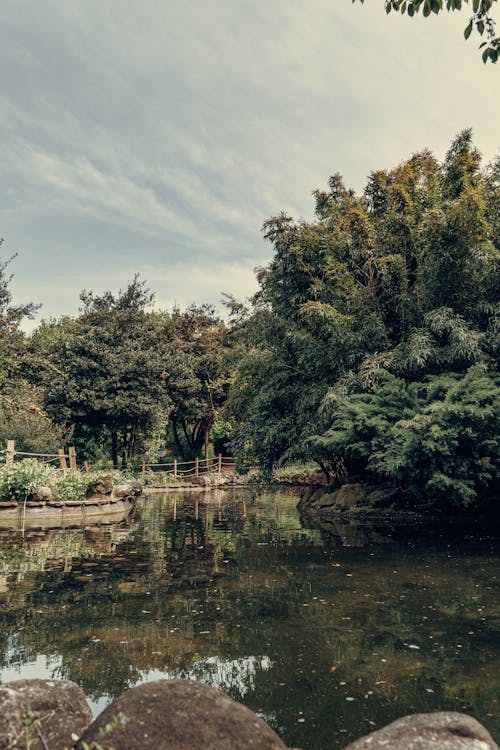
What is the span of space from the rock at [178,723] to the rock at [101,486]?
14652 mm

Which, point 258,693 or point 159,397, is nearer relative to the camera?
point 258,693

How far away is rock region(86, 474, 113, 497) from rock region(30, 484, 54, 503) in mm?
1930

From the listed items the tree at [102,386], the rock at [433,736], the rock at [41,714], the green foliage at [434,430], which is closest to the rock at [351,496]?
the green foliage at [434,430]

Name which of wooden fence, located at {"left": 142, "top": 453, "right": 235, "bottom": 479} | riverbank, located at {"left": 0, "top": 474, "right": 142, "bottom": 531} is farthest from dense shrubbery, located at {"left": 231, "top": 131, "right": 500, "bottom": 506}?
wooden fence, located at {"left": 142, "top": 453, "right": 235, "bottom": 479}

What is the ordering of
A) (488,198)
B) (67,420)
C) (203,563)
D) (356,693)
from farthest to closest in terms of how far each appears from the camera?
(67,420) < (488,198) < (203,563) < (356,693)

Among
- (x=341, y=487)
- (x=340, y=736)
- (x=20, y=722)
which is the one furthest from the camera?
(x=341, y=487)

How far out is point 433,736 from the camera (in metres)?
2.79

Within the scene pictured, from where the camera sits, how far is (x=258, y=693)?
4.48 m

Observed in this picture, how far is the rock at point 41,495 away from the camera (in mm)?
15141

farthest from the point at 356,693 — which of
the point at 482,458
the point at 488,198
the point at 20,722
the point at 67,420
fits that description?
the point at 67,420

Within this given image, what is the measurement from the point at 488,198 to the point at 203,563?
1241 centimetres

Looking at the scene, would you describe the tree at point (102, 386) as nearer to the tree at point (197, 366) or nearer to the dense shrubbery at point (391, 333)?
the tree at point (197, 366)

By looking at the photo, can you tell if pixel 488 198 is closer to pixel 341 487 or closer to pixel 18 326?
pixel 341 487

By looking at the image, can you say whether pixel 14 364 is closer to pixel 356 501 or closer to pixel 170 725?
pixel 356 501
